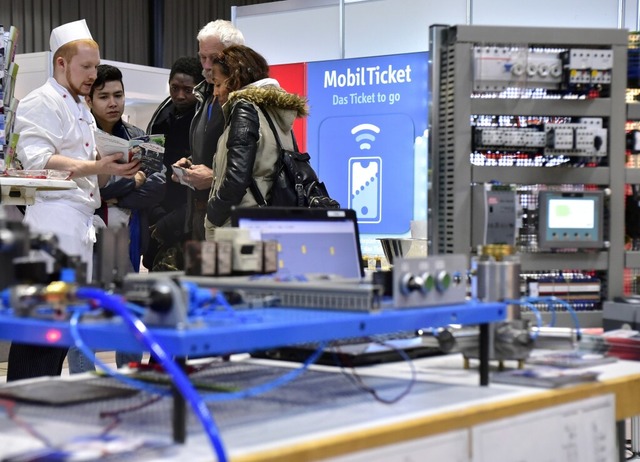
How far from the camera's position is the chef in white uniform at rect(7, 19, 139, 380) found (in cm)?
448

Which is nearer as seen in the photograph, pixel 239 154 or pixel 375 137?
pixel 239 154

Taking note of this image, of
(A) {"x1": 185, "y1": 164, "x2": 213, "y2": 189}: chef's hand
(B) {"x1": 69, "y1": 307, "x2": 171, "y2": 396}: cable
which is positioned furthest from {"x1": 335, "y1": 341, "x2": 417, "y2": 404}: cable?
(A) {"x1": 185, "y1": 164, "x2": 213, "y2": 189}: chef's hand

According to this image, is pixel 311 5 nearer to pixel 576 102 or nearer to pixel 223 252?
pixel 576 102

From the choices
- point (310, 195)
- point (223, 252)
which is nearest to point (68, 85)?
point (310, 195)

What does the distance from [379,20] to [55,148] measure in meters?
3.55

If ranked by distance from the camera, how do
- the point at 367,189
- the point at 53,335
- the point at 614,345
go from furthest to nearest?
the point at 367,189, the point at 614,345, the point at 53,335

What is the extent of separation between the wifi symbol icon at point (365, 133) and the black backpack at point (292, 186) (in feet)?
10.2

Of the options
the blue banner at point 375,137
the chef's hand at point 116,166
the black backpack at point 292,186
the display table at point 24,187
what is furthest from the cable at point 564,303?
the blue banner at point 375,137

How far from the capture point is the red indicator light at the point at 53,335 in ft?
5.86

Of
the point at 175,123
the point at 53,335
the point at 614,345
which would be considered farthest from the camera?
the point at 175,123

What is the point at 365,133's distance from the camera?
740 centimetres

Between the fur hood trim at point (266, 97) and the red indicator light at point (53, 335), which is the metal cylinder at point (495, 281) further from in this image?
the fur hood trim at point (266, 97)

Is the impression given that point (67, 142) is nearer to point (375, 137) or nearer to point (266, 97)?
point (266, 97)

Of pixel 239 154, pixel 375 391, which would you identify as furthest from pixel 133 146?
pixel 375 391
